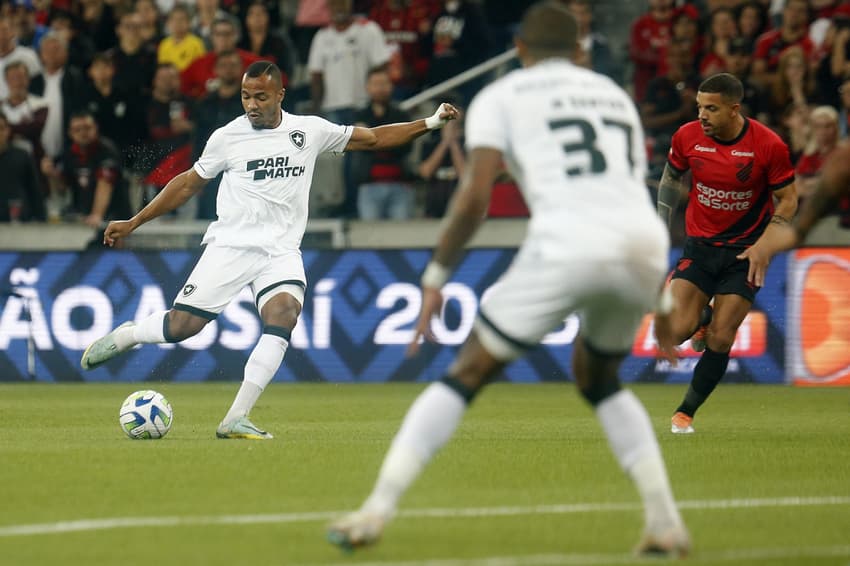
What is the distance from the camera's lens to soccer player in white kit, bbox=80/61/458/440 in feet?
35.7

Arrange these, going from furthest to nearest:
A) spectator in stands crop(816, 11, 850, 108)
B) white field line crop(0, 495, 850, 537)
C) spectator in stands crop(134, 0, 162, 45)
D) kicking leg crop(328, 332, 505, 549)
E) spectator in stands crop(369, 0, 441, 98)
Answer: spectator in stands crop(134, 0, 162, 45) → spectator in stands crop(369, 0, 441, 98) → spectator in stands crop(816, 11, 850, 108) → white field line crop(0, 495, 850, 537) → kicking leg crop(328, 332, 505, 549)

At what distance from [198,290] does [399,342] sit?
607cm

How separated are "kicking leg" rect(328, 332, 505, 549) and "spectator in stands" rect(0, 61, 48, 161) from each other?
14.0m

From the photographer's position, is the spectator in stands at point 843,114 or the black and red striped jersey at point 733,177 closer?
the black and red striped jersey at point 733,177

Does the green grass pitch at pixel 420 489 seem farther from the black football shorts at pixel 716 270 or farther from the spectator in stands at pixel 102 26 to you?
the spectator in stands at pixel 102 26

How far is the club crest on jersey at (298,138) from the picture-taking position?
11.1 meters

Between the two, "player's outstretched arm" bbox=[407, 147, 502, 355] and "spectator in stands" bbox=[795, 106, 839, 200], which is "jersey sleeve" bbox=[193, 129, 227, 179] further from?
"spectator in stands" bbox=[795, 106, 839, 200]

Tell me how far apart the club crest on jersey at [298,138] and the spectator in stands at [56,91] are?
8.81 meters

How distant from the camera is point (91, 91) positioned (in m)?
19.2

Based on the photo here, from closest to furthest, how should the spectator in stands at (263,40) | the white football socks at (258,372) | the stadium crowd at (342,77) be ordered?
the white football socks at (258,372) < the stadium crowd at (342,77) < the spectator in stands at (263,40)

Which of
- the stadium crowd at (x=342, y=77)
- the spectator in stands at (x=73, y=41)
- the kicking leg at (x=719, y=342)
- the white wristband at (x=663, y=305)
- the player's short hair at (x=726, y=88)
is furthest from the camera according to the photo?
the spectator in stands at (x=73, y=41)

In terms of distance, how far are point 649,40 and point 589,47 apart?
715 millimetres

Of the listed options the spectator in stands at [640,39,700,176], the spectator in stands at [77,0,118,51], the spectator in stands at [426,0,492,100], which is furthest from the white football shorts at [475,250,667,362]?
the spectator in stands at [77,0,118,51]

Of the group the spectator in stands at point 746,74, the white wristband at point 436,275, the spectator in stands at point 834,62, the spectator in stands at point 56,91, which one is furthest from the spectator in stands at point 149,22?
Result: the white wristband at point 436,275
